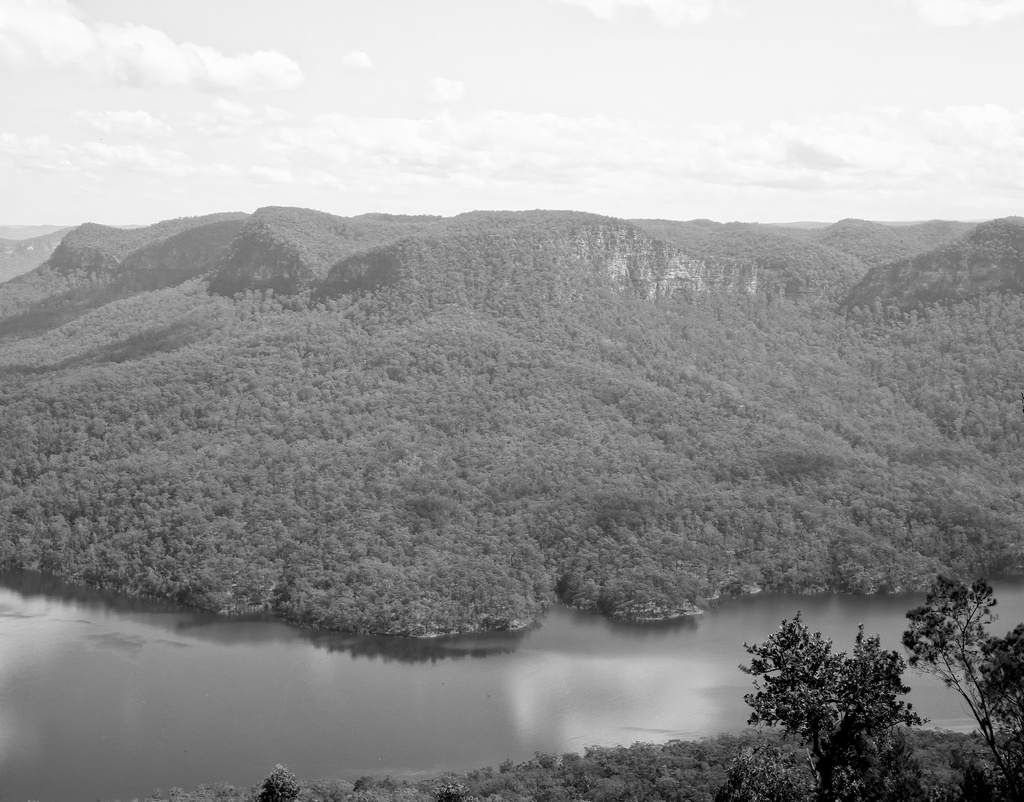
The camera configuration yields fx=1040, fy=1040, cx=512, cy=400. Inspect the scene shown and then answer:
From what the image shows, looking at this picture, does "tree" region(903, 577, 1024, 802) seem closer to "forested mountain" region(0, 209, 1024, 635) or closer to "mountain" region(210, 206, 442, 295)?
"forested mountain" region(0, 209, 1024, 635)

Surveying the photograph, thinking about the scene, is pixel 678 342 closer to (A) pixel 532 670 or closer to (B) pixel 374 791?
(A) pixel 532 670

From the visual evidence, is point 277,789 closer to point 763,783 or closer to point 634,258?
point 763,783

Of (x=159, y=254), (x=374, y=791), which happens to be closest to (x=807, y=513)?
(x=374, y=791)

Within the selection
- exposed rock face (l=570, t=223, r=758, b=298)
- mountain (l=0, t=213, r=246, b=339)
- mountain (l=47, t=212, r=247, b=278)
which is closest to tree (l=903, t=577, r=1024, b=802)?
exposed rock face (l=570, t=223, r=758, b=298)

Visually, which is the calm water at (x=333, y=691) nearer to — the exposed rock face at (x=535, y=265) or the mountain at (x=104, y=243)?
the exposed rock face at (x=535, y=265)

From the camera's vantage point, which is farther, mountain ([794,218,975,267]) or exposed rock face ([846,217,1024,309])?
mountain ([794,218,975,267])

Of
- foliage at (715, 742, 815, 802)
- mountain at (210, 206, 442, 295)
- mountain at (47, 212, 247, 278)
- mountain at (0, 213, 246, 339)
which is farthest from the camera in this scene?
mountain at (47, 212, 247, 278)
